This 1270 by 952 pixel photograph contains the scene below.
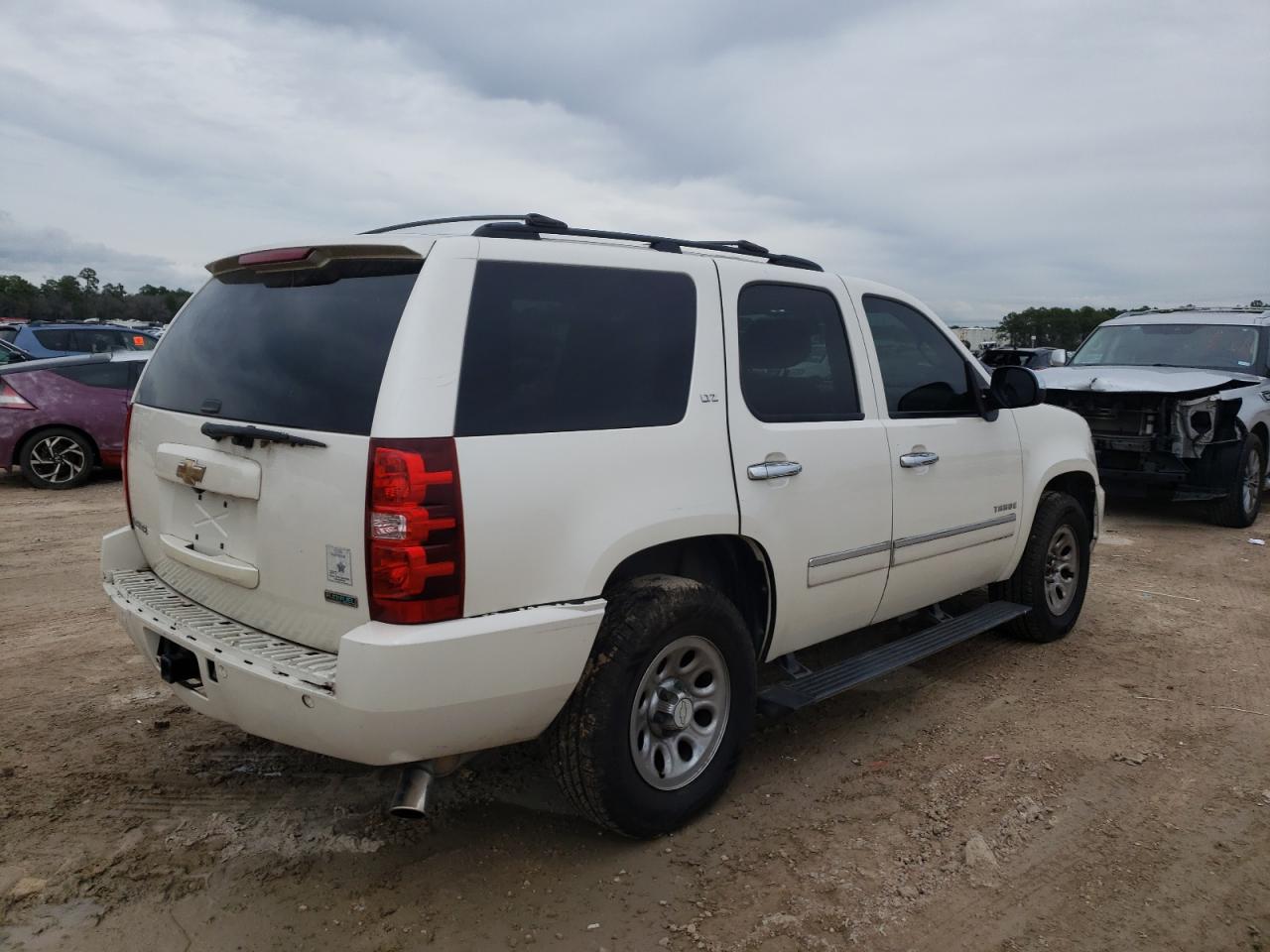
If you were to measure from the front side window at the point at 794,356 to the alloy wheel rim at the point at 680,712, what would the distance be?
0.90m

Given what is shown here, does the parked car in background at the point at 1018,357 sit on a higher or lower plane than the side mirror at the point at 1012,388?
lower

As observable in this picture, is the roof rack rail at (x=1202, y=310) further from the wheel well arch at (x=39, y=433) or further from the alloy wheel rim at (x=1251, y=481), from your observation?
the wheel well arch at (x=39, y=433)

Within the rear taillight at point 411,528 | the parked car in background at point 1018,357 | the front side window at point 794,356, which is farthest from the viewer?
the parked car in background at point 1018,357

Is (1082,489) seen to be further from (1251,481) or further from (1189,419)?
(1251,481)

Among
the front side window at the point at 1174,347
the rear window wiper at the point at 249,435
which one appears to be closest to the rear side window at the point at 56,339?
the rear window wiper at the point at 249,435

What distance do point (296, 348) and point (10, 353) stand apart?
1431 centimetres

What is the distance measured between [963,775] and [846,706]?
75cm

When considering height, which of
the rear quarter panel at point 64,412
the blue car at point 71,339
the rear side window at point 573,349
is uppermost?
the blue car at point 71,339

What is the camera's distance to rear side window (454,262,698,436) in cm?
265

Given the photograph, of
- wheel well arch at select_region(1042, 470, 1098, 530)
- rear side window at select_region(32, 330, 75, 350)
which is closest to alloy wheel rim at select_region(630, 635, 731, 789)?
wheel well arch at select_region(1042, 470, 1098, 530)

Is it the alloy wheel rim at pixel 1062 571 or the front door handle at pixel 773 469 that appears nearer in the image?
the front door handle at pixel 773 469

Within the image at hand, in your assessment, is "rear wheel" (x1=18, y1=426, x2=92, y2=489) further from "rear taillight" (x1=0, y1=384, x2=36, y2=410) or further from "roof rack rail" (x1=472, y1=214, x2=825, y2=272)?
"roof rack rail" (x1=472, y1=214, x2=825, y2=272)

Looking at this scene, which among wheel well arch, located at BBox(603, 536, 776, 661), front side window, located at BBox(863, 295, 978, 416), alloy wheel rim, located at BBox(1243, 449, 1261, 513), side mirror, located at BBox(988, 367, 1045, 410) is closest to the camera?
wheel well arch, located at BBox(603, 536, 776, 661)

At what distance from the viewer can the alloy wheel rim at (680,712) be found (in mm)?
3027
